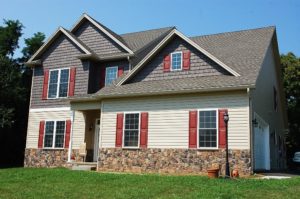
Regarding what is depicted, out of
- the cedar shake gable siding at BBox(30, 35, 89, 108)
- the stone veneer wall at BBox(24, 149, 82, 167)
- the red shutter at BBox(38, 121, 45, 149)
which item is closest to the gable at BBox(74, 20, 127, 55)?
the cedar shake gable siding at BBox(30, 35, 89, 108)

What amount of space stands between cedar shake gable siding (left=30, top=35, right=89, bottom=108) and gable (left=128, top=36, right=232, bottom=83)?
3.67 m

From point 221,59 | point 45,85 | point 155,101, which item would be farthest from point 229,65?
point 45,85

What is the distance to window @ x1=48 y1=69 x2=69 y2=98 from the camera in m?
21.1

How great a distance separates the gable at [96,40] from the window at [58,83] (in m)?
2.26

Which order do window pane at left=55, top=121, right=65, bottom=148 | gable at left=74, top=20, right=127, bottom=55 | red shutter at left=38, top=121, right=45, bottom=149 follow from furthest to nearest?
gable at left=74, top=20, right=127, bottom=55 → red shutter at left=38, top=121, right=45, bottom=149 → window pane at left=55, top=121, right=65, bottom=148

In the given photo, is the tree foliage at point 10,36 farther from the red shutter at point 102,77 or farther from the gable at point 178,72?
the gable at point 178,72

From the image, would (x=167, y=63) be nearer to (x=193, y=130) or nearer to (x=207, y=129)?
(x=193, y=130)

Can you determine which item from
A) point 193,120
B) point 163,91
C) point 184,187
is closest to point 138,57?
point 163,91

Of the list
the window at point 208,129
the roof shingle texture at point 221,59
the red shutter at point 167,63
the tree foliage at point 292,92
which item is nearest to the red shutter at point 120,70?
the roof shingle texture at point 221,59

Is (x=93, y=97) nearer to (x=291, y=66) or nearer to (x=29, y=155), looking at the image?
(x=29, y=155)

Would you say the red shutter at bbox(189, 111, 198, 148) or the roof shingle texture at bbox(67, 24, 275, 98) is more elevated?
the roof shingle texture at bbox(67, 24, 275, 98)

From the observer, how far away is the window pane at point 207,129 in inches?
597

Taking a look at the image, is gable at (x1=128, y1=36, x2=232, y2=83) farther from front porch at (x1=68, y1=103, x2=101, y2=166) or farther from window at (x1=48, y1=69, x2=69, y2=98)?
window at (x1=48, y1=69, x2=69, y2=98)

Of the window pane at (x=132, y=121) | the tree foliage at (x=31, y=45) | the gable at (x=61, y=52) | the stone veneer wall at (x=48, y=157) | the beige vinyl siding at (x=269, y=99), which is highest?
the tree foliage at (x=31, y=45)
